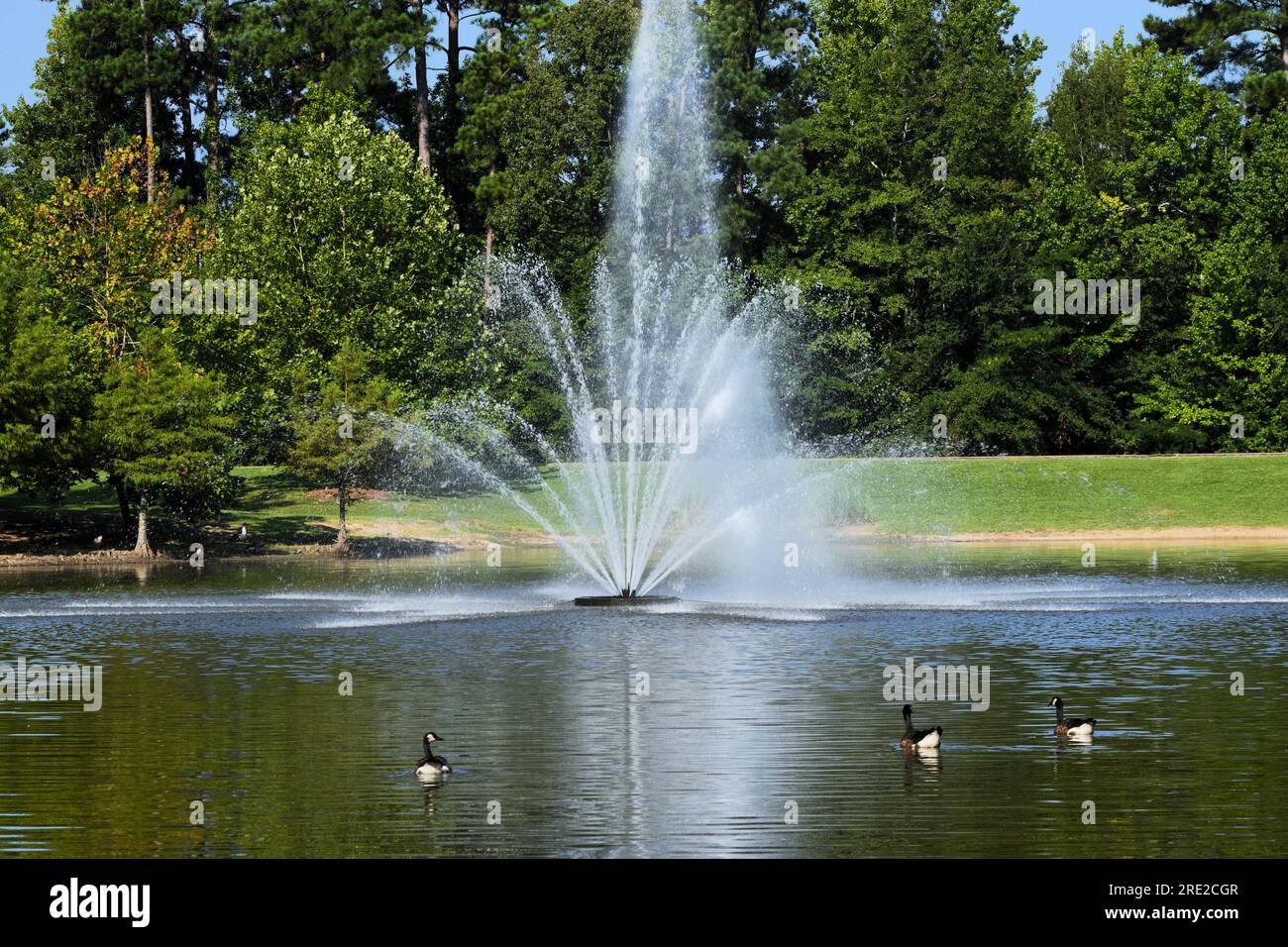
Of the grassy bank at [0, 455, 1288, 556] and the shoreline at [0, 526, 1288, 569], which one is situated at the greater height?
the grassy bank at [0, 455, 1288, 556]

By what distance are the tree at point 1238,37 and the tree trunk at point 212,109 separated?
184 feet

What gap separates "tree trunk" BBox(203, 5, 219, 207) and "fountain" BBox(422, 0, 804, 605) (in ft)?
74.6

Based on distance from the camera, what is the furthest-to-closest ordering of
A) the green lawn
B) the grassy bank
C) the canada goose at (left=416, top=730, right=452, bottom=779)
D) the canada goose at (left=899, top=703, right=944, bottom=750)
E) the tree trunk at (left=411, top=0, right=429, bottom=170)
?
the tree trunk at (left=411, top=0, right=429, bottom=170) < the green lawn < the grassy bank < the canada goose at (left=899, top=703, right=944, bottom=750) < the canada goose at (left=416, top=730, right=452, bottom=779)

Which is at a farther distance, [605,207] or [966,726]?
[605,207]

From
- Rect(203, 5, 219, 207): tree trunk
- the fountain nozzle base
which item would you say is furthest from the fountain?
the fountain nozzle base

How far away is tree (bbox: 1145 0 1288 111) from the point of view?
8306cm

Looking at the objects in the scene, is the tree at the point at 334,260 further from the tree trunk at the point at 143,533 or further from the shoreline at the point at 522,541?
the tree trunk at the point at 143,533

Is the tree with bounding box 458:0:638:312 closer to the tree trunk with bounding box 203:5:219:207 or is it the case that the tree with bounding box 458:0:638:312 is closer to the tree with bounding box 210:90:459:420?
the tree with bounding box 210:90:459:420

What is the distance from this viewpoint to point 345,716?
23.4 meters

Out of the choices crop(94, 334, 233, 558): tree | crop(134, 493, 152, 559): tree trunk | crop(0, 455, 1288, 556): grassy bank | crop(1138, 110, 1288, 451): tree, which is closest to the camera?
crop(94, 334, 233, 558): tree

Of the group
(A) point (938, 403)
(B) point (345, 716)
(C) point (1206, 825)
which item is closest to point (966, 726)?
(C) point (1206, 825)
